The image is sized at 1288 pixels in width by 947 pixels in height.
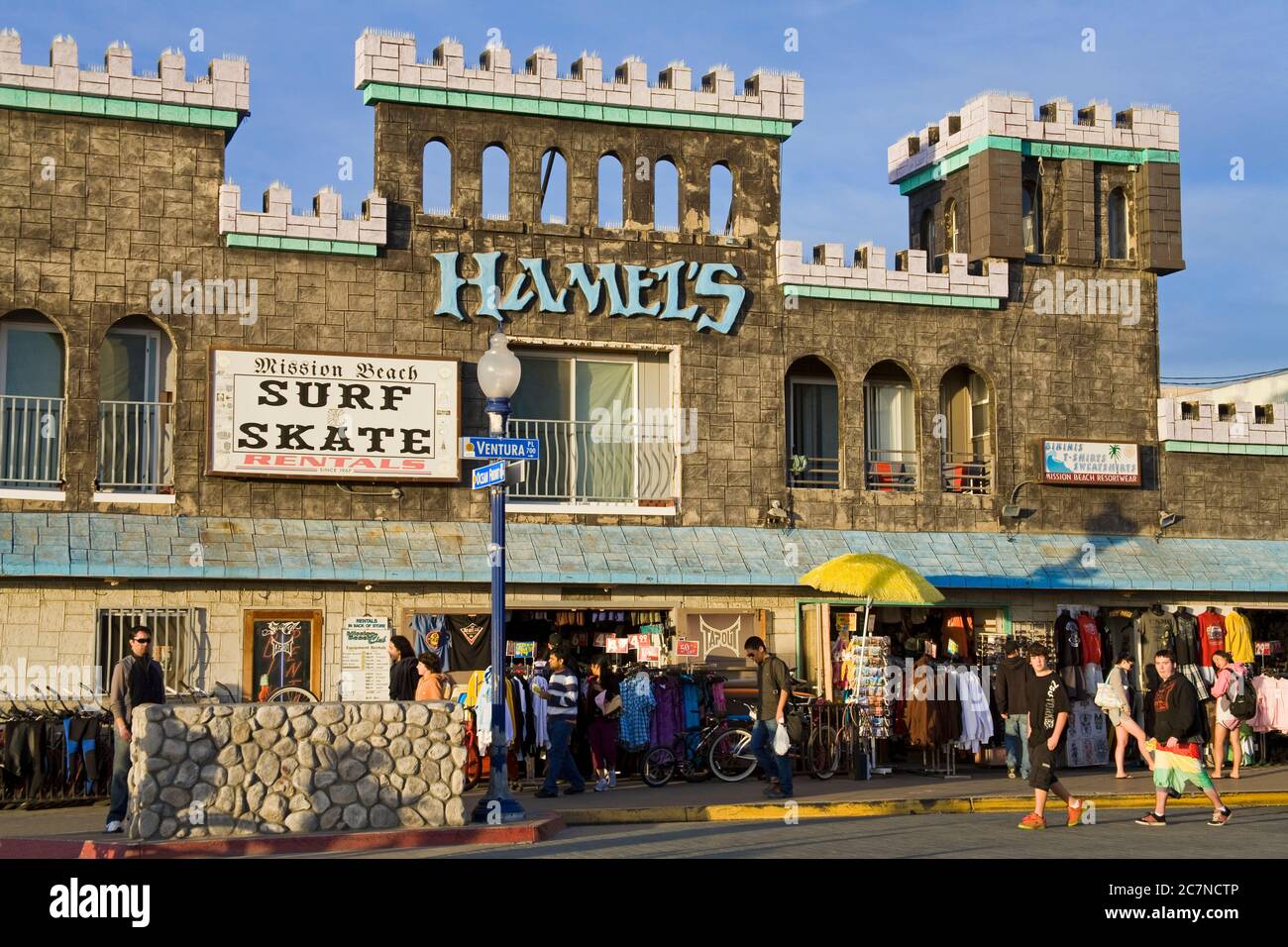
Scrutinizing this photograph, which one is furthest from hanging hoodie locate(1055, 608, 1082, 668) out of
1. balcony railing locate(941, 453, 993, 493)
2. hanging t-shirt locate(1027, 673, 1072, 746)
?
hanging t-shirt locate(1027, 673, 1072, 746)

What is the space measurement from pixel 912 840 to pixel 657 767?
5925mm

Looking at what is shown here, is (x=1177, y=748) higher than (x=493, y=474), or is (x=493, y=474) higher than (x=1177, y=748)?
(x=493, y=474)

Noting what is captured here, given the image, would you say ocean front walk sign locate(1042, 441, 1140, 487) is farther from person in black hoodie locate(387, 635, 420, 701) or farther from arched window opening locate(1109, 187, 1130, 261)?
person in black hoodie locate(387, 635, 420, 701)

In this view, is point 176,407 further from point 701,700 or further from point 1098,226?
point 1098,226

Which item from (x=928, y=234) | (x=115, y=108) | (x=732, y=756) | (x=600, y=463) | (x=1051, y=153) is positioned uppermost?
(x=1051, y=153)

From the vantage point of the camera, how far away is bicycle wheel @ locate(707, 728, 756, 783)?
22.3 m

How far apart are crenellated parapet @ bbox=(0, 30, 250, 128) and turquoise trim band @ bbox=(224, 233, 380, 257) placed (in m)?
1.51

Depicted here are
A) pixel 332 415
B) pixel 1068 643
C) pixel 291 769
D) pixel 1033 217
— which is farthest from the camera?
pixel 1033 217

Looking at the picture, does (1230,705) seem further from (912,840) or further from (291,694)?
(291,694)

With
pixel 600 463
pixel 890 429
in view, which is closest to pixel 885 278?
pixel 890 429

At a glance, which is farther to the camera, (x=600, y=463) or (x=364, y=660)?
(x=600, y=463)

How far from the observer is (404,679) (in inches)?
810

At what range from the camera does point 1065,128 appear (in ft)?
88.9

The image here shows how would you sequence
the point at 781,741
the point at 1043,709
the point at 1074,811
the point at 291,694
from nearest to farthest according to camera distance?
the point at 1043,709 → the point at 1074,811 → the point at 781,741 → the point at 291,694
